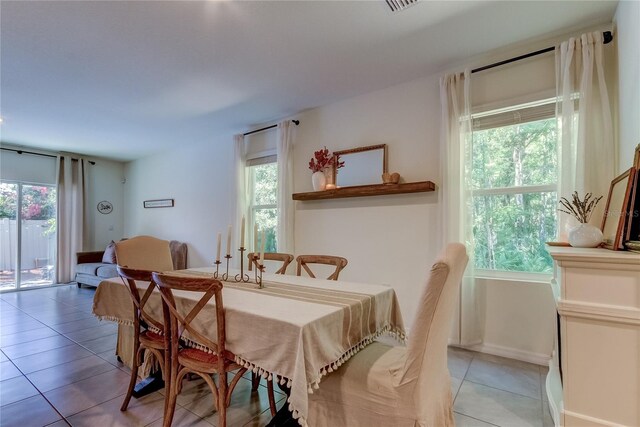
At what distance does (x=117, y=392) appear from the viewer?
2.01 meters

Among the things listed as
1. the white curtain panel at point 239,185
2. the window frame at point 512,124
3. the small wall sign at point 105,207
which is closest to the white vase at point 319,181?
the white curtain panel at point 239,185

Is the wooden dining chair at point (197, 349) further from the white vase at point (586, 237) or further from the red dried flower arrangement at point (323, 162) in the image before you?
the red dried flower arrangement at point (323, 162)

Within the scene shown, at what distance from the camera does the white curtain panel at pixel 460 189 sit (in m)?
2.60

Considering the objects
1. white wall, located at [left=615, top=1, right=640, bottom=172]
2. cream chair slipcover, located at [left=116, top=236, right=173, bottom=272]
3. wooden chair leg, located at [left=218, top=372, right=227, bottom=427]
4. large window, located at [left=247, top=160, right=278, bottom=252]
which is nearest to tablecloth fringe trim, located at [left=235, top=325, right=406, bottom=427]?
wooden chair leg, located at [left=218, top=372, right=227, bottom=427]

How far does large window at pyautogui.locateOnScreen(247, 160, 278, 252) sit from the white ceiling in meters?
0.78

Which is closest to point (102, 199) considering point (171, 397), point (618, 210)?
point (171, 397)

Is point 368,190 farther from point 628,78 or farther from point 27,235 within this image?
point 27,235

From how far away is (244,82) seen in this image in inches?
121

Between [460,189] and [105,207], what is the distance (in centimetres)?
705

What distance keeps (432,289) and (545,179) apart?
202cm

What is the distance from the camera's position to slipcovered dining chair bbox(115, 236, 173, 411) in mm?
1663

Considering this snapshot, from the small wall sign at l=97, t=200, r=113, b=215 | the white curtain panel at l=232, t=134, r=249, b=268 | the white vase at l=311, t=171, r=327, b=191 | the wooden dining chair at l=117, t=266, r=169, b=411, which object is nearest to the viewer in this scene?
the wooden dining chair at l=117, t=266, r=169, b=411

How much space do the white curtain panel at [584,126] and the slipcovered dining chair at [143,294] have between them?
275 cm

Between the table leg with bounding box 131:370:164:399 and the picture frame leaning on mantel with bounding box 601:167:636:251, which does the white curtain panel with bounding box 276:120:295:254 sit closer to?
the table leg with bounding box 131:370:164:399
